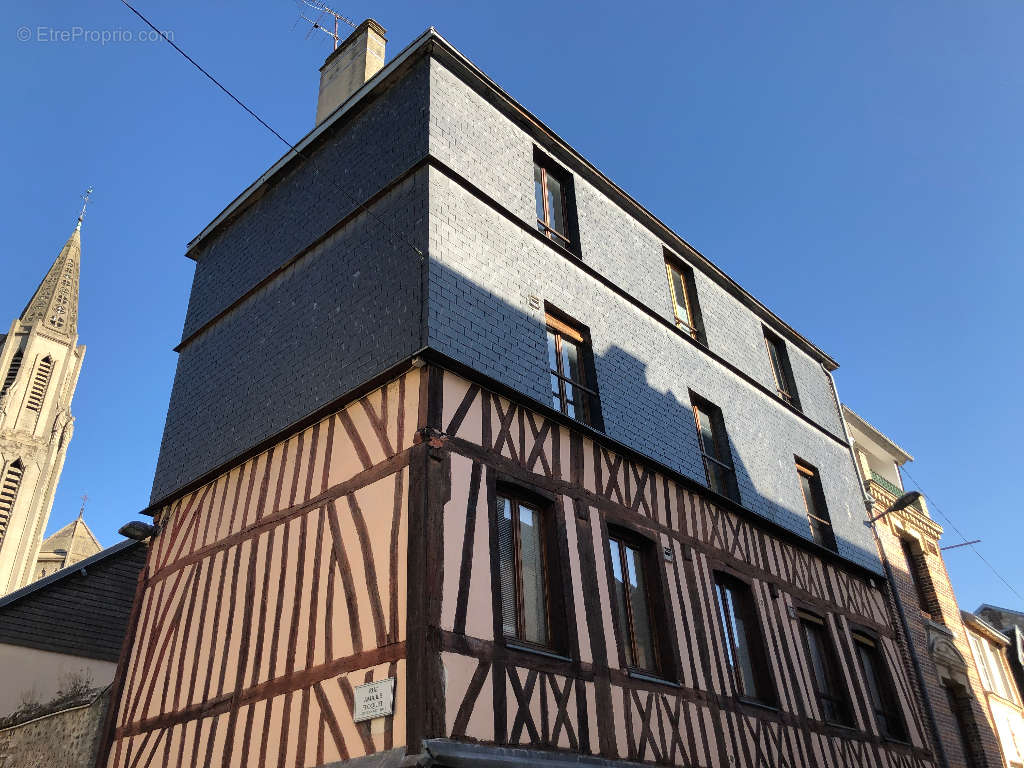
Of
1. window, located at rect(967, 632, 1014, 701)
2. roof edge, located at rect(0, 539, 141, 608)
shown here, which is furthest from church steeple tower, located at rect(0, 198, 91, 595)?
window, located at rect(967, 632, 1014, 701)

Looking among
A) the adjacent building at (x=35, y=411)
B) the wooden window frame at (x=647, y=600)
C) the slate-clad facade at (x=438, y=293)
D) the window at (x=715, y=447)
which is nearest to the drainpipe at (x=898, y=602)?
the slate-clad facade at (x=438, y=293)

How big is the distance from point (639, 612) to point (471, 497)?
232 cm

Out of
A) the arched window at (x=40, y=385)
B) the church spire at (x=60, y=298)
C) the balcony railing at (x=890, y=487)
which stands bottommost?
the balcony railing at (x=890, y=487)

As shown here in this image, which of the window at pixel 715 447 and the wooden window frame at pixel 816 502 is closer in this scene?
the window at pixel 715 447

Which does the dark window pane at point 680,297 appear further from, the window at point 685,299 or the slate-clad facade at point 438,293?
the slate-clad facade at point 438,293

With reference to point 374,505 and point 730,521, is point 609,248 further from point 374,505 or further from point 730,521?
point 374,505

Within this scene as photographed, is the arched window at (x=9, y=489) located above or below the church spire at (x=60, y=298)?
below

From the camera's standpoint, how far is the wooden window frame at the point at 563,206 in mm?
9555

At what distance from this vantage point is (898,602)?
11.8 m

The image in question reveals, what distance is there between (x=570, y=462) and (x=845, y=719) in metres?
4.96

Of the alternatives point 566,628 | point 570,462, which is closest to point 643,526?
point 570,462

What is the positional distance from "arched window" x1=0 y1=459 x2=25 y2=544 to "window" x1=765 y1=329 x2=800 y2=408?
36032 mm

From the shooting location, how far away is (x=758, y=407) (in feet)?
37.6

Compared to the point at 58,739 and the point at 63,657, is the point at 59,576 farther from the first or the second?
the point at 58,739
